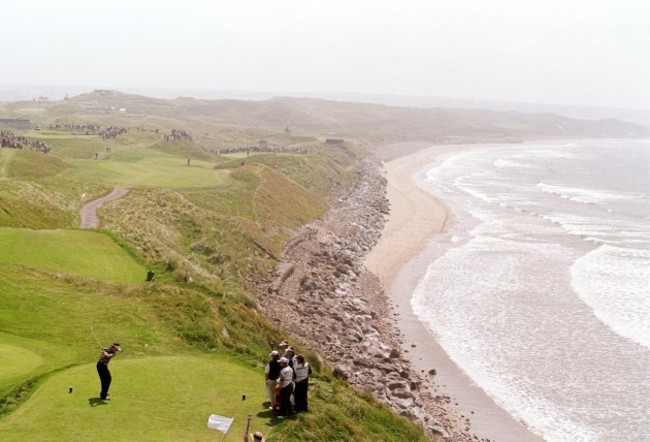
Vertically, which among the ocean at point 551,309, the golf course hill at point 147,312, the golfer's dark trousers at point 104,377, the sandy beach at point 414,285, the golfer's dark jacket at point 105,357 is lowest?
the sandy beach at point 414,285

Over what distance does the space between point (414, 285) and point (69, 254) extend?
2332 centimetres

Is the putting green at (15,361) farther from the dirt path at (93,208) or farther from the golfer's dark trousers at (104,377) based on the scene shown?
the dirt path at (93,208)

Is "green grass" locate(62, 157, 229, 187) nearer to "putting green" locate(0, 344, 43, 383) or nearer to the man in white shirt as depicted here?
"putting green" locate(0, 344, 43, 383)

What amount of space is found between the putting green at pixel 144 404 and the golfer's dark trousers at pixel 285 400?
1.11ft

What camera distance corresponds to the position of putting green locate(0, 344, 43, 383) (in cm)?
1669

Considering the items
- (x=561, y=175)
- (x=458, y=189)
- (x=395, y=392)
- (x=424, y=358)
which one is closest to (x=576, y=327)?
(x=424, y=358)

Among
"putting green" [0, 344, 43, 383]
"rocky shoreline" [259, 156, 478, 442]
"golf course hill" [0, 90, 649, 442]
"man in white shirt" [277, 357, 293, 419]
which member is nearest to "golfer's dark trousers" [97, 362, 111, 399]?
"golf course hill" [0, 90, 649, 442]

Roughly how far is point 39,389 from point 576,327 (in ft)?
96.4

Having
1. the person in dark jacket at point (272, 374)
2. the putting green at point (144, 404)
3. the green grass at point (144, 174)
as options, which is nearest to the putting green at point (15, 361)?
the putting green at point (144, 404)

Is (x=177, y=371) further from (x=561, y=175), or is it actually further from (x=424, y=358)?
(x=561, y=175)

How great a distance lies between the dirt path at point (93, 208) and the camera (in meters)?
35.2

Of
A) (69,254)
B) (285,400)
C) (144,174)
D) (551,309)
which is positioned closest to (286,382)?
(285,400)

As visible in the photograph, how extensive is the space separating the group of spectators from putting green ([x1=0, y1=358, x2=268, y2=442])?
418 millimetres

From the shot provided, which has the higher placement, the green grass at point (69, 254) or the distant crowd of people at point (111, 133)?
the distant crowd of people at point (111, 133)
